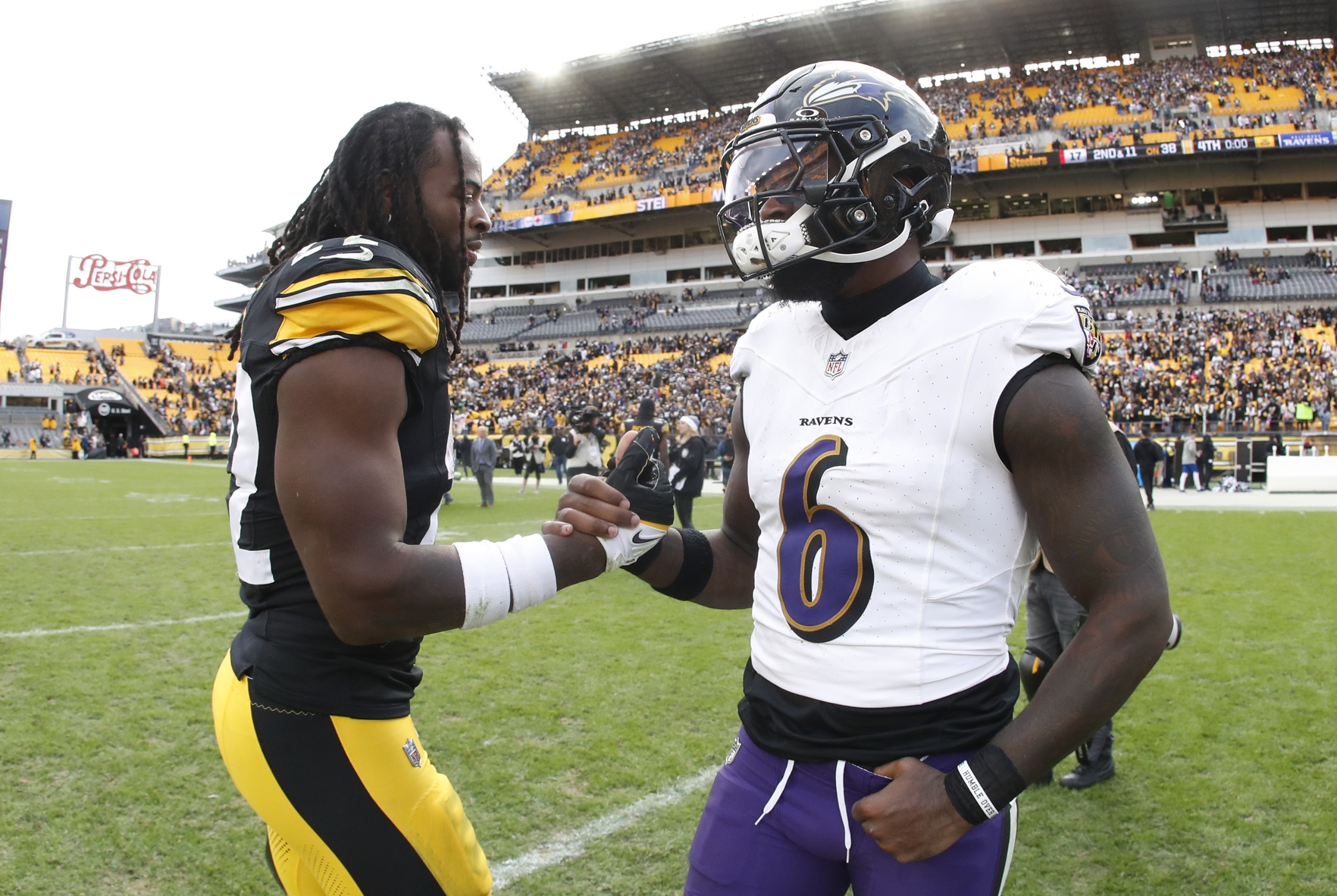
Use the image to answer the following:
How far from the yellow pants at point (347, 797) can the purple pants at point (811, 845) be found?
52 centimetres

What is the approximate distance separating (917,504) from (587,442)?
10.6 metres

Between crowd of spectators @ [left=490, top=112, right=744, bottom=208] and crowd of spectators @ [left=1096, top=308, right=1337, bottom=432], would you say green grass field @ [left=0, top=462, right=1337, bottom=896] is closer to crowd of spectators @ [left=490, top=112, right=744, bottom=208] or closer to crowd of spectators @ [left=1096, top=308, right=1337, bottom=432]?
crowd of spectators @ [left=1096, top=308, right=1337, bottom=432]

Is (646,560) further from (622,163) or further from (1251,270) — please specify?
(622,163)

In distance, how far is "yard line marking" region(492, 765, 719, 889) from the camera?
3352 mm

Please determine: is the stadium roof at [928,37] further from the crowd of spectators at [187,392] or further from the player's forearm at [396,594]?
the player's forearm at [396,594]

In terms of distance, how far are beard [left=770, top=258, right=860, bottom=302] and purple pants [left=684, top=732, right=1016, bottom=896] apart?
0.92 meters

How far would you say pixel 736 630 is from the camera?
7148mm

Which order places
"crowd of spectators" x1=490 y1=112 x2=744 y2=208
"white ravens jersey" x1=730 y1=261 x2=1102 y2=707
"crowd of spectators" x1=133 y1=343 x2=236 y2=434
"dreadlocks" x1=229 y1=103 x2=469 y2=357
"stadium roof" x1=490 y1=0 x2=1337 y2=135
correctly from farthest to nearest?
"crowd of spectators" x1=490 y1=112 x2=744 y2=208, "crowd of spectators" x1=133 y1=343 x2=236 y2=434, "stadium roof" x1=490 y1=0 x2=1337 y2=135, "dreadlocks" x1=229 y1=103 x2=469 y2=357, "white ravens jersey" x1=730 y1=261 x2=1102 y2=707

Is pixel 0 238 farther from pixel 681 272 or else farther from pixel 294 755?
pixel 294 755

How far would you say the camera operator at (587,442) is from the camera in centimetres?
1178

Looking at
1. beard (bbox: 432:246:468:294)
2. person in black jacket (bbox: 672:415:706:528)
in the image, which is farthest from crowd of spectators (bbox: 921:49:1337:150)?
beard (bbox: 432:246:468:294)

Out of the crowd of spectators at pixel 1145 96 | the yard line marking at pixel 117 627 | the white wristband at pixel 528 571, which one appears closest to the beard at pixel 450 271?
the white wristband at pixel 528 571

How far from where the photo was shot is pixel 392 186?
1.95 m

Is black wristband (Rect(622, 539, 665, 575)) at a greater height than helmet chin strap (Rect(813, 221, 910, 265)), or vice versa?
helmet chin strap (Rect(813, 221, 910, 265))
